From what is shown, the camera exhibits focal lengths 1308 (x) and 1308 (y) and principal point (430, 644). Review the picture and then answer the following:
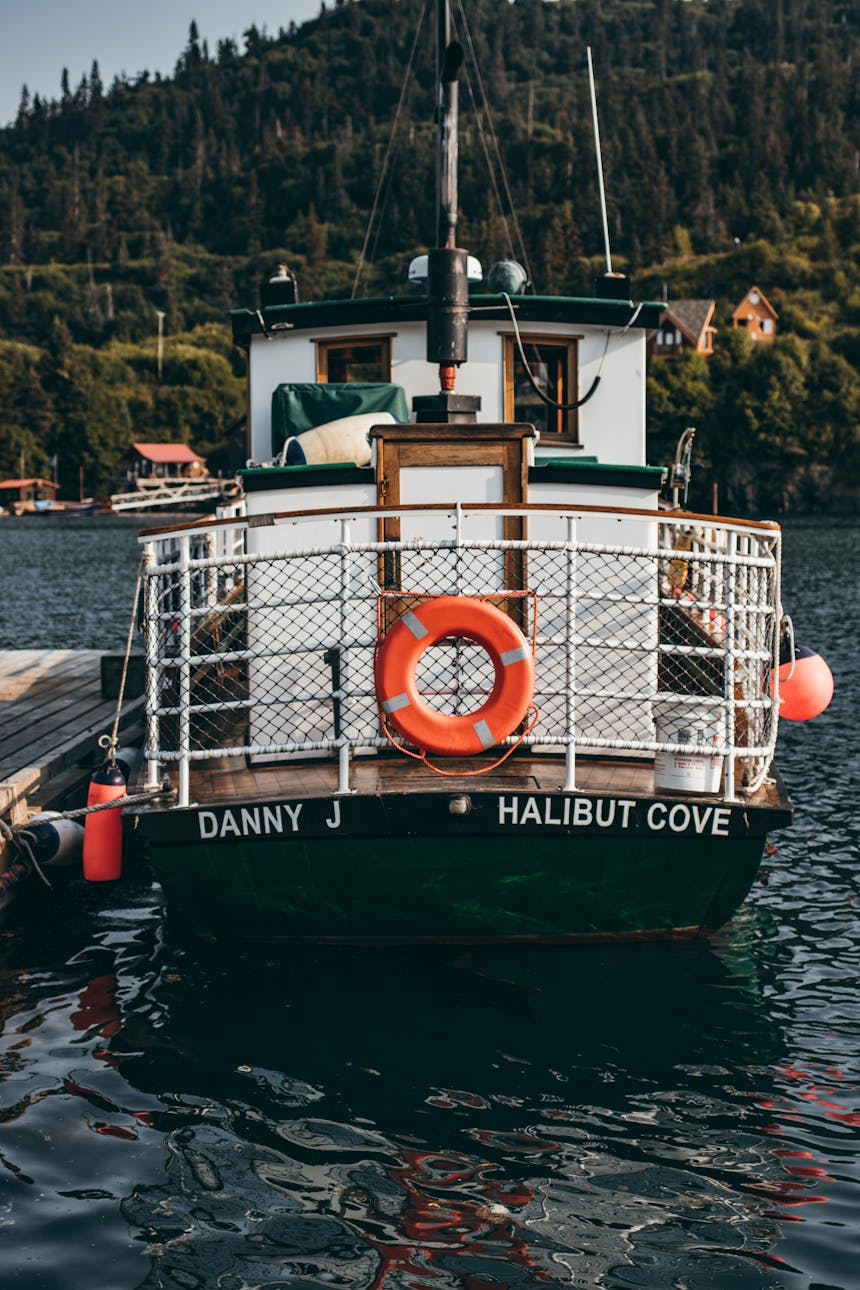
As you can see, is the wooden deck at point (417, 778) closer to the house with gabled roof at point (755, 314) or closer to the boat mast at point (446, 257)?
the boat mast at point (446, 257)

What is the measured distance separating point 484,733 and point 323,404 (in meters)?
4.36

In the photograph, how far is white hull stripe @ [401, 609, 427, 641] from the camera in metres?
7.88

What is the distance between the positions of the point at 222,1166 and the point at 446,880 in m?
2.44

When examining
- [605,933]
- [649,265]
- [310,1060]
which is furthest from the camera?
[649,265]

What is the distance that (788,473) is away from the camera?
11131 cm

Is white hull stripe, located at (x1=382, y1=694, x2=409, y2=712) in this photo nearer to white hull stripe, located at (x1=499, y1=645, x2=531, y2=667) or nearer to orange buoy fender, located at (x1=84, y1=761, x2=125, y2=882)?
white hull stripe, located at (x1=499, y1=645, x2=531, y2=667)

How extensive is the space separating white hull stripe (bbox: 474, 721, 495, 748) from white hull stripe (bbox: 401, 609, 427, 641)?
2.10 ft

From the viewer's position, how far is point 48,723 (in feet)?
46.7

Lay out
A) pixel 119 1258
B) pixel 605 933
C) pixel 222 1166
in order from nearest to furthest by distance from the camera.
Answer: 1. pixel 119 1258
2. pixel 222 1166
3. pixel 605 933

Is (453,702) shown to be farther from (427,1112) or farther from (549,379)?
(549,379)

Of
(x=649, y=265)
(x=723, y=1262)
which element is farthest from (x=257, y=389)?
(x=649, y=265)

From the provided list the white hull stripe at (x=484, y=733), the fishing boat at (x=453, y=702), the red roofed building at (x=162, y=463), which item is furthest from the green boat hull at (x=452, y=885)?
the red roofed building at (x=162, y=463)

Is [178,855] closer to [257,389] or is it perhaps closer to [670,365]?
[257,389]

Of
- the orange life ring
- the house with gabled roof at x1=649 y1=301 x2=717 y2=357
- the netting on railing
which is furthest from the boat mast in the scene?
the house with gabled roof at x1=649 y1=301 x2=717 y2=357
